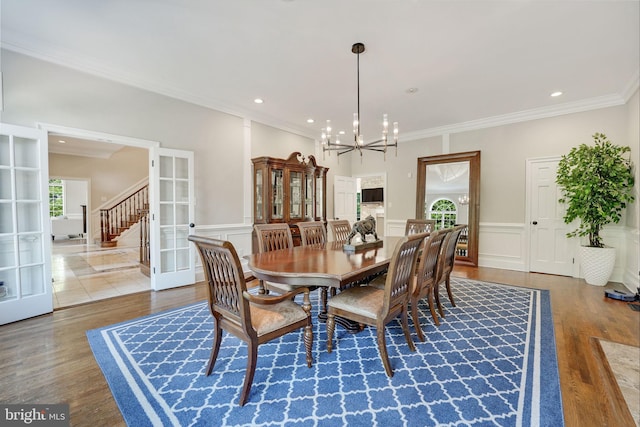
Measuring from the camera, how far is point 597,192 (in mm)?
3818

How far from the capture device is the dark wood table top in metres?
1.79

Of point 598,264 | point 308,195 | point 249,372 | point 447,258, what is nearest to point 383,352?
point 249,372

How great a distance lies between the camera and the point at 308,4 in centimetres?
223

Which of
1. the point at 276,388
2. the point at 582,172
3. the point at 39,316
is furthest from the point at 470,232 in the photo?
the point at 39,316

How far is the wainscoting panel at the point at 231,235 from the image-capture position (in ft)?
13.9

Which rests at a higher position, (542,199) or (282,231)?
(542,199)

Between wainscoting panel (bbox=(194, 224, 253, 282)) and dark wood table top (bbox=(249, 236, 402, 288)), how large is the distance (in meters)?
2.03

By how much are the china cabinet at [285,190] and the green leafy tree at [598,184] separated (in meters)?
3.94

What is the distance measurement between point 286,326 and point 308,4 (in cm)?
245

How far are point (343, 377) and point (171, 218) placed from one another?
316cm

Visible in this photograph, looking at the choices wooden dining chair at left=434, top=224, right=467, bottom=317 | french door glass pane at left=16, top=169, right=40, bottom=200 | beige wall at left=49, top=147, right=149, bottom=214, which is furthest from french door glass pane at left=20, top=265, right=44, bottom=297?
beige wall at left=49, top=147, right=149, bottom=214

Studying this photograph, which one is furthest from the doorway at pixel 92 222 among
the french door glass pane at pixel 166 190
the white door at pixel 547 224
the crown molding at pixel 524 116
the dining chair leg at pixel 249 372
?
the white door at pixel 547 224

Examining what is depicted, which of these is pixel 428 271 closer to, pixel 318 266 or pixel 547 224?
pixel 318 266

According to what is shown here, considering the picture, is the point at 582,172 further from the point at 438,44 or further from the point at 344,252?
the point at 344,252
